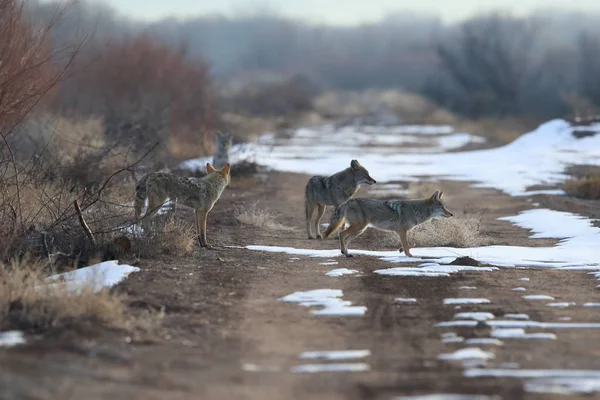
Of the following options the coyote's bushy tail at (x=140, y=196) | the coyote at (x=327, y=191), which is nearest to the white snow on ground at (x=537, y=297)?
the coyote's bushy tail at (x=140, y=196)

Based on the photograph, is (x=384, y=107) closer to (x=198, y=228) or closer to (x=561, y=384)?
(x=198, y=228)

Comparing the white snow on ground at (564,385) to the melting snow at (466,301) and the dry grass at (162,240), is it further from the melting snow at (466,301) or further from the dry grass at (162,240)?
the dry grass at (162,240)

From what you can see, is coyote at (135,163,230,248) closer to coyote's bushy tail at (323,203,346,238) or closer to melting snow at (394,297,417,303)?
coyote's bushy tail at (323,203,346,238)

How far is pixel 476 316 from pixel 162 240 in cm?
492

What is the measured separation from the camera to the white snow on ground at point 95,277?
9.91 meters

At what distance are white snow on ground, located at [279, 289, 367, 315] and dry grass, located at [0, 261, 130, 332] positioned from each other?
6.99ft

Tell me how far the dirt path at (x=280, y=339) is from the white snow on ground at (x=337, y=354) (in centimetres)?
11

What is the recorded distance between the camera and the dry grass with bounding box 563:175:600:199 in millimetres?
25312

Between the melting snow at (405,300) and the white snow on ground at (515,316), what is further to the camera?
the melting snow at (405,300)

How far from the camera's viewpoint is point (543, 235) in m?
18.4

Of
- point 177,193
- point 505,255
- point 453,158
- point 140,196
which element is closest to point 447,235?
point 505,255

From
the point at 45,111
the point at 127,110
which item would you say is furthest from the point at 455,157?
the point at 45,111

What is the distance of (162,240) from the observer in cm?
1370

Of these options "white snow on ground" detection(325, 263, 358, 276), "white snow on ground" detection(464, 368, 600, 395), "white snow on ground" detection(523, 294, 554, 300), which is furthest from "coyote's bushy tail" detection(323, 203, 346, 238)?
"white snow on ground" detection(464, 368, 600, 395)
